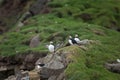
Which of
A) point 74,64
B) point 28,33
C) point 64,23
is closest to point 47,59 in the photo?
point 74,64

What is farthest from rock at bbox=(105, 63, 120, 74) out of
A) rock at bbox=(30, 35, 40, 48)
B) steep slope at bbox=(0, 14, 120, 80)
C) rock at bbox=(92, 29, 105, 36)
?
rock at bbox=(92, 29, 105, 36)

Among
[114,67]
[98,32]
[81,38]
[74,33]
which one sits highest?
[114,67]

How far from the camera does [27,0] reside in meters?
83.3

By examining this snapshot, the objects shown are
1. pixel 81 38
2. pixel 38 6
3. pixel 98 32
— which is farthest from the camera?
pixel 38 6

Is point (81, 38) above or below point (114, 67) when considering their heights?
below

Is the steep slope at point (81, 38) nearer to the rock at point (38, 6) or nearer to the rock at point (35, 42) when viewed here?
the rock at point (35, 42)

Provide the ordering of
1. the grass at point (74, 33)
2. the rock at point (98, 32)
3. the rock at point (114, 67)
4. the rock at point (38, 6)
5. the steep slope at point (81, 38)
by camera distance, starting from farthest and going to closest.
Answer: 1. the rock at point (38, 6)
2. the rock at point (98, 32)
3. the rock at point (114, 67)
4. the grass at point (74, 33)
5. the steep slope at point (81, 38)

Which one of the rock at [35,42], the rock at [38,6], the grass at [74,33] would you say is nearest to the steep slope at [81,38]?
the grass at [74,33]

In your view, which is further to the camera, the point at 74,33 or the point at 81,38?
the point at 74,33

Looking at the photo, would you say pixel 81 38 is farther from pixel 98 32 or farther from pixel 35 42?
pixel 98 32

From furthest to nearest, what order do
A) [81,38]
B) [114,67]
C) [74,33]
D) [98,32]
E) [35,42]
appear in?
[98,32] → [35,42] → [74,33] → [81,38] → [114,67]

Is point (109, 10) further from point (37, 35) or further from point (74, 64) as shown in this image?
point (74, 64)

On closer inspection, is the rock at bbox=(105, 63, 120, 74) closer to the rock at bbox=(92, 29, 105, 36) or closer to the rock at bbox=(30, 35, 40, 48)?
the rock at bbox=(30, 35, 40, 48)

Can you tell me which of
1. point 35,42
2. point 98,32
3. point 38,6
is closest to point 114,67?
point 35,42
